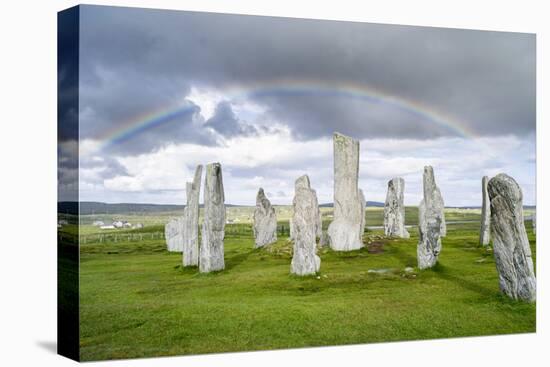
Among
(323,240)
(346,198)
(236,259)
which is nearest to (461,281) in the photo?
(346,198)

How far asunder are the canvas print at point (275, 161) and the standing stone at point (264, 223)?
2.79 m

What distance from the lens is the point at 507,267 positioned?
18.7 metres

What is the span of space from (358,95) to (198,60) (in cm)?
466

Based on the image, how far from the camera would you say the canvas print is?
53.0 feet

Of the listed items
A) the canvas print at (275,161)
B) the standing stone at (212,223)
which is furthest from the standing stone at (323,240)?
the standing stone at (212,223)

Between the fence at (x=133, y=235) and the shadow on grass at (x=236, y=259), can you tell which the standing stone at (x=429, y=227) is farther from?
the fence at (x=133, y=235)

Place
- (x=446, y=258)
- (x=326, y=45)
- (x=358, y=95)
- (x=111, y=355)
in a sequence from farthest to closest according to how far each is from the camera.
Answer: (x=446, y=258), (x=358, y=95), (x=326, y=45), (x=111, y=355)

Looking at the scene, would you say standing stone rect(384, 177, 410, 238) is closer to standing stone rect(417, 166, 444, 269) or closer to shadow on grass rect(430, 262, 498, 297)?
standing stone rect(417, 166, 444, 269)

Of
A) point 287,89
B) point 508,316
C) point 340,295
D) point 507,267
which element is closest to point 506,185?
point 507,267

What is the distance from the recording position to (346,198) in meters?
25.4

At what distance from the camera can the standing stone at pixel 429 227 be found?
21.6 m

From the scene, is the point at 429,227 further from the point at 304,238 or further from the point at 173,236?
the point at 173,236

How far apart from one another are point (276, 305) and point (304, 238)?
10.7 feet

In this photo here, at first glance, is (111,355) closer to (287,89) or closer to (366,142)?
(287,89)
